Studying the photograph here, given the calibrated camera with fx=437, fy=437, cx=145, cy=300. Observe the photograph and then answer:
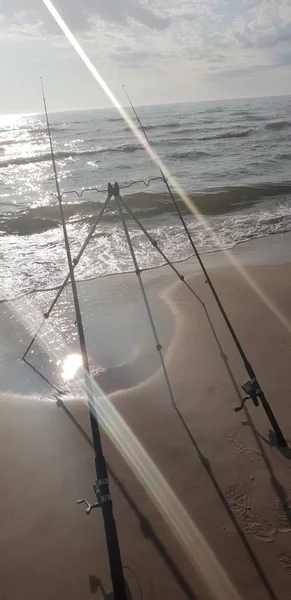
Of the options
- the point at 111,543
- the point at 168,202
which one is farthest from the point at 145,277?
the point at 168,202

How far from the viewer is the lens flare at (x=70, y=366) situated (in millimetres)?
5000

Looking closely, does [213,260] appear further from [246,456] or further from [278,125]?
[278,125]

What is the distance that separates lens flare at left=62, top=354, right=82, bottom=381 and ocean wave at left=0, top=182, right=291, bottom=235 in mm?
7729

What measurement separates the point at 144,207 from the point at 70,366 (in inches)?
398

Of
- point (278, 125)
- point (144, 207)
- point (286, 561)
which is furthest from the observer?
point (278, 125)

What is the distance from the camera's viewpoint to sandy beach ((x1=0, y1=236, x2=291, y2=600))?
9.32ft

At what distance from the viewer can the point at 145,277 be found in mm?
8031

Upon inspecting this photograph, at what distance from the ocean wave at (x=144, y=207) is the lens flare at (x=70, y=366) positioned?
7.73 metres

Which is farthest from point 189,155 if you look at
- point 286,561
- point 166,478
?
point 286,561

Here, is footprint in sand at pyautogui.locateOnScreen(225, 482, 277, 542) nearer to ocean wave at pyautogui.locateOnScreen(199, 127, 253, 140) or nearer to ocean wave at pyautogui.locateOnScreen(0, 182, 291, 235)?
ocean wave at pyautogui.locateOnScreen(0, 182, 291, 235)

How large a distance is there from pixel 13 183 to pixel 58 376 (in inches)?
661

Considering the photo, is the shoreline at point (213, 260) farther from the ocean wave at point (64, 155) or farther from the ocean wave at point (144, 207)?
the ocean wave at point (64, 155)

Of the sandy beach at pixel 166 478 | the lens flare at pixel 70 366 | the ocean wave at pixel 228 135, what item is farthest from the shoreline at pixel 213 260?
the ocean wave at pixel 228 135

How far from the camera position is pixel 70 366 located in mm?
5191
